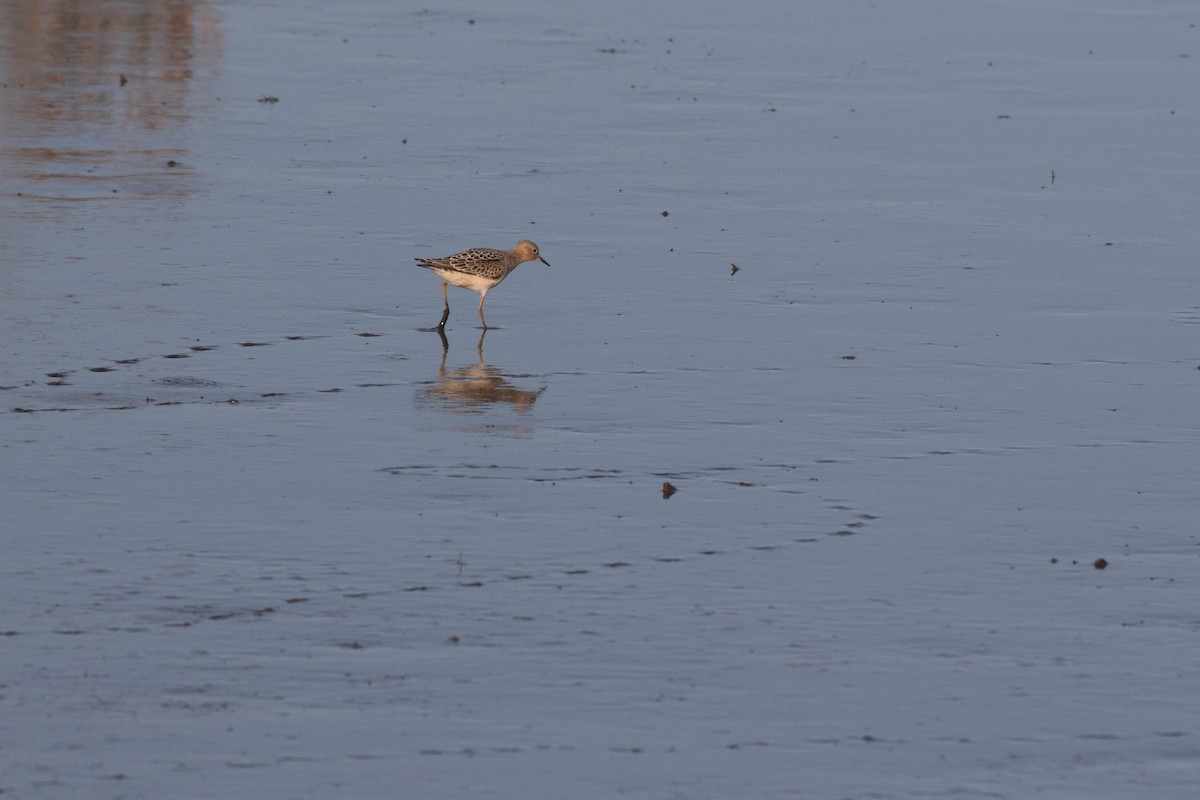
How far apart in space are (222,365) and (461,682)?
19.6 feet

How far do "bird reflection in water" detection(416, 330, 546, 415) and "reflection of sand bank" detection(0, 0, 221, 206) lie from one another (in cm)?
674

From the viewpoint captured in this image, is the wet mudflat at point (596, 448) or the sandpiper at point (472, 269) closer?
the wet mudflat at point (596, 448)

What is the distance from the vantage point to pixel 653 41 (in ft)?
108

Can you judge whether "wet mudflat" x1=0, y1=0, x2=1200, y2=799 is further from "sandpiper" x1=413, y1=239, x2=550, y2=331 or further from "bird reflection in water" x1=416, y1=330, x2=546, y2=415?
"sandpiper" x1=413, y1=239, x2=550, y2=331

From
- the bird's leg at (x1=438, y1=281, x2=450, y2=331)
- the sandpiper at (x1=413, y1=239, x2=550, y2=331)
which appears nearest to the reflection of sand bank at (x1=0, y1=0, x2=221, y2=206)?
the bird's leg at (x1=438, y1=281, x2=450, y2=331)

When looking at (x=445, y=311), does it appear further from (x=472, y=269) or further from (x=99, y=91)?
(x=99, y=91)

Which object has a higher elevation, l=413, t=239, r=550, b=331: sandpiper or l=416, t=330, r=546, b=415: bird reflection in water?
l=413, t=239, r=550, b=331: sandpiper

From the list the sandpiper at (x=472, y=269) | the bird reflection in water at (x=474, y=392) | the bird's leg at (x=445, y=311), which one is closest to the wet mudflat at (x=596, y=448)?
the bird reflection in water at (x=474, y=392)

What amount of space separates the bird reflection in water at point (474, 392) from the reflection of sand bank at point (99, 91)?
674 centimetres

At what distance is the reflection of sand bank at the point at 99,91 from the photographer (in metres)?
21.6

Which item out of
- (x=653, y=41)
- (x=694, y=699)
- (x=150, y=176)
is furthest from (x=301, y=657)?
(x=653, y=41)

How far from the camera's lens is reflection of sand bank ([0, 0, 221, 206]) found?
851 inches

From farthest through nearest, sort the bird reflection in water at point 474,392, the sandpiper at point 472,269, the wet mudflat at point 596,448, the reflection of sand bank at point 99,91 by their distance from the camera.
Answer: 1. the reflection of sand bank at point 99,91
2. the sandpiper at point 472,269
3. the bird reflection in water at point 474,392
4. the wet mudflat at point 596,448

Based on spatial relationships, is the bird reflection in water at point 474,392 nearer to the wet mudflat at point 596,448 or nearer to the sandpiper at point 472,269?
the wet mudflat at point 596,448
